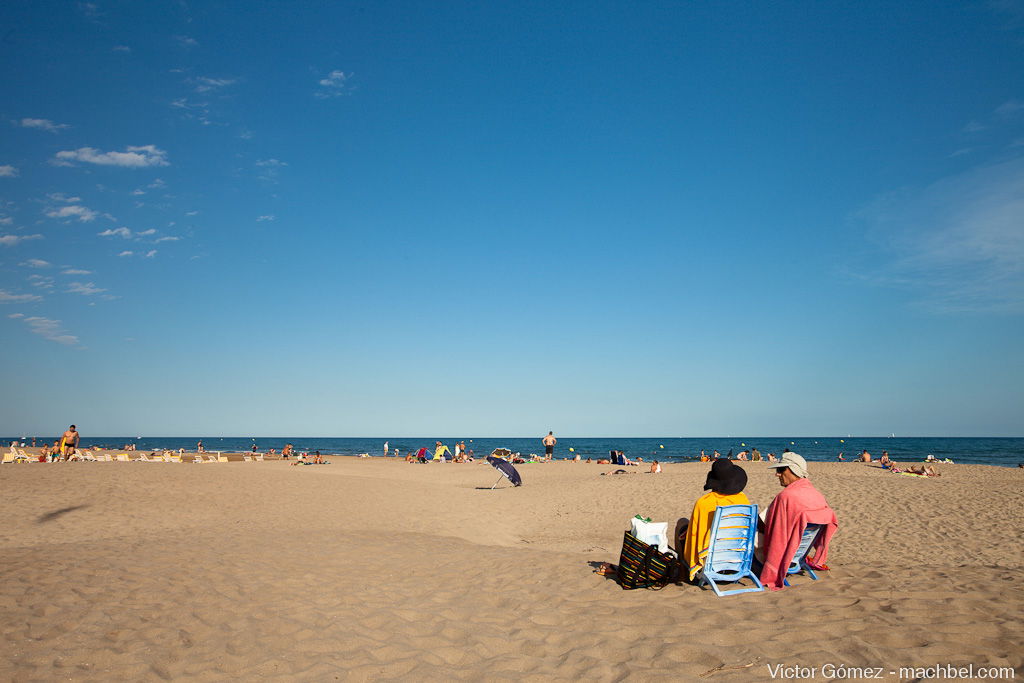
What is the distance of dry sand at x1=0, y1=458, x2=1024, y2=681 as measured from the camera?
187 inches

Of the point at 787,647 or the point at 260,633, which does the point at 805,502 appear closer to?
the point at 787,647

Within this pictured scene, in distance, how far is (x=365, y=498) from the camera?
54.6ft

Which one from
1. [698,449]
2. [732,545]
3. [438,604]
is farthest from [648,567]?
[698,449]

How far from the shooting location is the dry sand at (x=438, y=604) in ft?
15.6

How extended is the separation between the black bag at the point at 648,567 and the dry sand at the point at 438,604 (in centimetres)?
16

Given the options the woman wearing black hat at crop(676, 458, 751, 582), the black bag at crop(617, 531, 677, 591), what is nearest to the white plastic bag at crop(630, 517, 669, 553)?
the black bag at crop(617, 531, 677, 591)

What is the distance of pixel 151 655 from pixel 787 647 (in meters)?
5.73

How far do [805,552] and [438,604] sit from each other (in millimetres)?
4410

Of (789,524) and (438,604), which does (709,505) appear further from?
(438,604)

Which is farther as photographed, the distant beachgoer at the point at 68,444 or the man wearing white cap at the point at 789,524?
the distant beachgoer at the point at 68,444

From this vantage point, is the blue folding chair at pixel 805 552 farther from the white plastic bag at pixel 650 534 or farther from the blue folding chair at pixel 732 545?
the white plastic bag at pixel 650 534

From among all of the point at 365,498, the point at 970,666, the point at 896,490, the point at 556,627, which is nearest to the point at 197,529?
the point at 365,498

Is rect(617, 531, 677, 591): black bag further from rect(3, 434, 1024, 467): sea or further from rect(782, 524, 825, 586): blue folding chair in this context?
rect(3, 434, 1024, 467): sea

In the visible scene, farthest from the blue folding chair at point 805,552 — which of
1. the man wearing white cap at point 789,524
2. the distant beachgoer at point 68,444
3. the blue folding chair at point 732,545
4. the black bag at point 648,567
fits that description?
the distant beachgoer at point 68,444
